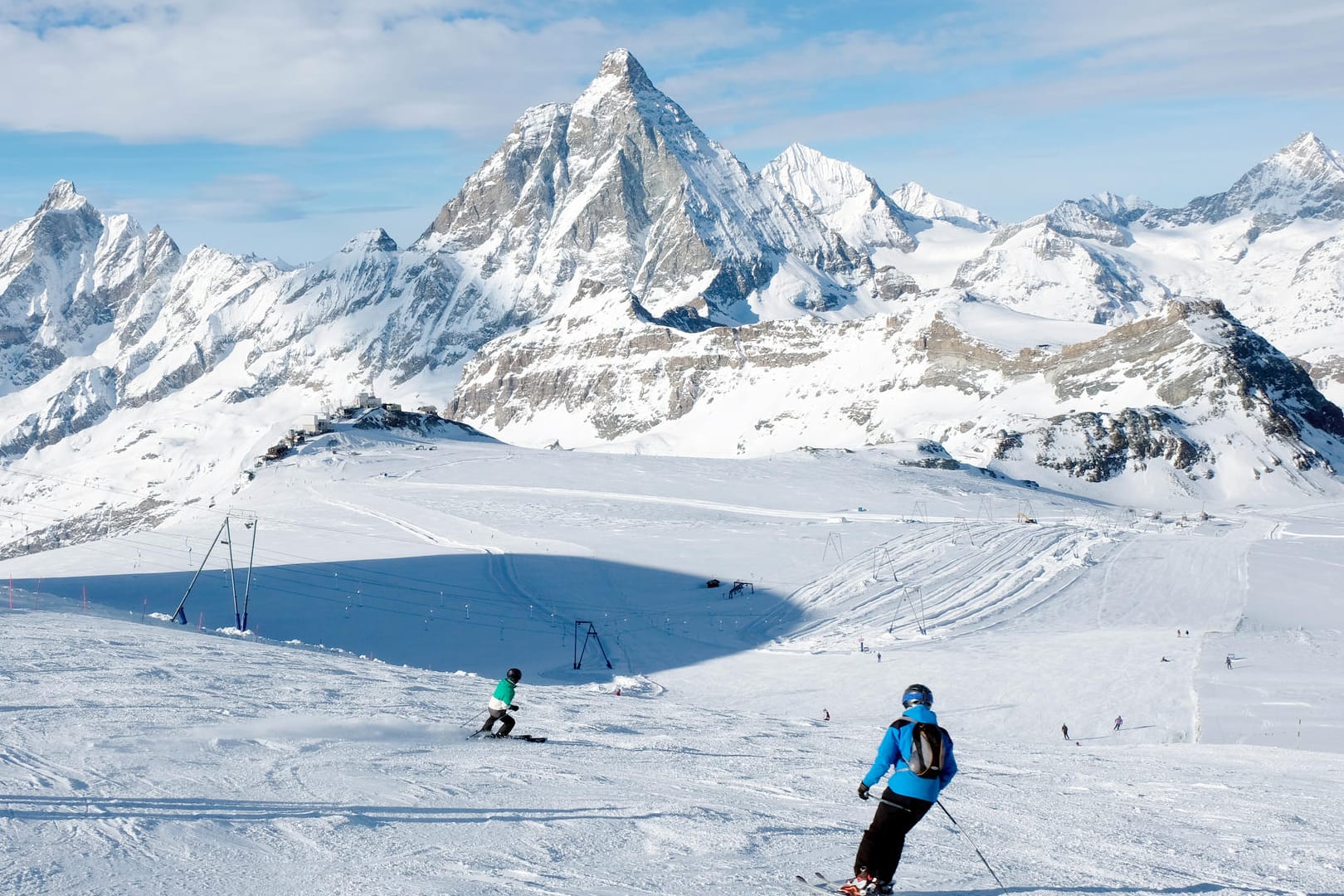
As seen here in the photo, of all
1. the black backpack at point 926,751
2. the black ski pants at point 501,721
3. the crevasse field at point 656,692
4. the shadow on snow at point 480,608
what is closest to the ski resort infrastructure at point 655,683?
the crevasse field at point 656,692

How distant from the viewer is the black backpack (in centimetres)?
916

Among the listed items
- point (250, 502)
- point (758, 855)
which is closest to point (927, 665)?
point (758, 855)

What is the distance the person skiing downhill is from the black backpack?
0.02 metres

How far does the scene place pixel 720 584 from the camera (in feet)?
203

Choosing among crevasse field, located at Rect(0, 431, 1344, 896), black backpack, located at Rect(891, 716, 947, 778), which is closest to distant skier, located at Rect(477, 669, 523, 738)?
crevasse field, located at Rect(0, 431, 1344, 896)

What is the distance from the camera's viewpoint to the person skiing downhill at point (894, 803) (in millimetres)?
9133

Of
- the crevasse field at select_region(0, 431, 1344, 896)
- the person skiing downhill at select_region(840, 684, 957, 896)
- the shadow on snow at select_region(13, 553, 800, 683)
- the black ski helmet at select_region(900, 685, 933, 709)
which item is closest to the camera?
the person skiing downhill at select_region(840, 684, 957, 896)

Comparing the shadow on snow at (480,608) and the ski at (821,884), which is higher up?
the ski at (821,884)

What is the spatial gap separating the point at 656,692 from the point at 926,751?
31859mm

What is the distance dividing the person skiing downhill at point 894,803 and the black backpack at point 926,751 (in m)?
0.02

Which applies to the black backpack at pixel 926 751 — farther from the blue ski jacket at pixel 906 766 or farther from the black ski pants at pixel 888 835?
the black ski pants at pixel 888 835

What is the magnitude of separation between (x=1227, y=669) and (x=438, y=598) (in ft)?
113

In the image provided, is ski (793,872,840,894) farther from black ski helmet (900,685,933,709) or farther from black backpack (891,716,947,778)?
black ski helmet (900,685,933,709)

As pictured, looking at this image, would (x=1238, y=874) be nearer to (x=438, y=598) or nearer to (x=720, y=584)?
(x=438, y=598)
